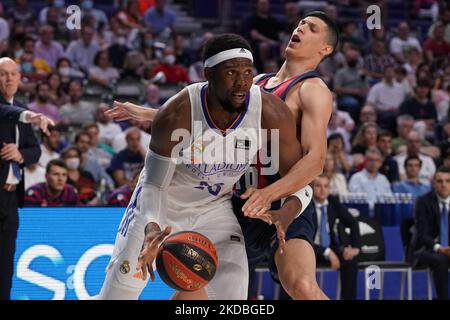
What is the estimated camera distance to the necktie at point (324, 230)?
9.26 metres

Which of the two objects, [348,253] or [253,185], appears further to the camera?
[348,253]

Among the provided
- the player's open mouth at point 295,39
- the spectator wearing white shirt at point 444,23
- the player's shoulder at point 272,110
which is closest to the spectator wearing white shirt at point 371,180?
the player's open mouth at point 295,39

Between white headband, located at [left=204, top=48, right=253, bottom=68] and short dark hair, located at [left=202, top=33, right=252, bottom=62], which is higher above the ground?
short dark hair, located at [left=202, top=33, right=252, bottom=62]

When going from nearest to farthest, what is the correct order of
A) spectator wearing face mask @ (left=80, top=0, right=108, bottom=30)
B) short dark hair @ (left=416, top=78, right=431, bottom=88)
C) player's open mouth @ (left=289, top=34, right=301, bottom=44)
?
player's open mouth @ (left=289, top=34, right=301, bottom=44), short dark hair @ (left=416, top=78, right=431, bottom=88), spectator wearing face mask @ (left=80, top=0, right=108, bottom=30)

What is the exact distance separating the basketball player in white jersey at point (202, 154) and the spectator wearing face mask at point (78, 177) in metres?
4.23

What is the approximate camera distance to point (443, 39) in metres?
15.3

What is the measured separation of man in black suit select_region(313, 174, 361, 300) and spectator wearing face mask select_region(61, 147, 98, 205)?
2.17 meters

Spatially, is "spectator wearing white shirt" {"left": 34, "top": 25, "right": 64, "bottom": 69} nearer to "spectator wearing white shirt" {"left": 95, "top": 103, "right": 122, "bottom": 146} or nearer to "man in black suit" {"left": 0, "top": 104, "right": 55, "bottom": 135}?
"spectator wearing white shirt" {"left": 95, "top": 103, "right": 122, "bottom": 146}

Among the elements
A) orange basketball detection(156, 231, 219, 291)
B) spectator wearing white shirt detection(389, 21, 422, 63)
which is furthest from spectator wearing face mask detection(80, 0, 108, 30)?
orange basketball detection(156, 231, 219, 291)

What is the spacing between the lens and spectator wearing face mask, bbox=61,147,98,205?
927cm
